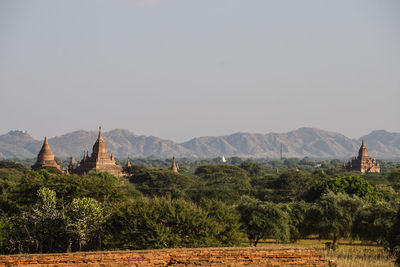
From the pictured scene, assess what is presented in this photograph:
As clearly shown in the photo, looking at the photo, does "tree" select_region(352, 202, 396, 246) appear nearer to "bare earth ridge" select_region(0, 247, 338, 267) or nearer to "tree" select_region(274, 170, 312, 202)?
"bare earth ridge" select_region(0, 247, 338, 267)

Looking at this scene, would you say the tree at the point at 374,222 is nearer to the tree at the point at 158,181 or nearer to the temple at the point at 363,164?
the tree at the point at 158,181

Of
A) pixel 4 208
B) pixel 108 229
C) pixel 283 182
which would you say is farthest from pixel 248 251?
pixel 283 182

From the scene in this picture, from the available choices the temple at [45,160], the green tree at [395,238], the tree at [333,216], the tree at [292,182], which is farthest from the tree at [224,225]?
the temple at [45,160]

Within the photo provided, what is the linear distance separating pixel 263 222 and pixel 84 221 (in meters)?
12.5

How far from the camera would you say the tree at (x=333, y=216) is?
108 feet

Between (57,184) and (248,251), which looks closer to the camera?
(248,251)

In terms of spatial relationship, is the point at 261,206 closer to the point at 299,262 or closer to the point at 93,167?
the point at 299,262

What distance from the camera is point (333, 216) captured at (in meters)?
33.2

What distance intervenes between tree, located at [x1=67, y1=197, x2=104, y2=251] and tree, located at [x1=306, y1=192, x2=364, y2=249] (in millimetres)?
14142

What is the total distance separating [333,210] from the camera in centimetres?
3309

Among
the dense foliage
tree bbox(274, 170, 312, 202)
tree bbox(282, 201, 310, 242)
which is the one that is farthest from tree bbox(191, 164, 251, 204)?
the dense foliage

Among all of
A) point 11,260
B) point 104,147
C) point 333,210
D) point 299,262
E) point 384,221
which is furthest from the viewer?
point 104,147

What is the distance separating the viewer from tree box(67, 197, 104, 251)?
2461 centimetres

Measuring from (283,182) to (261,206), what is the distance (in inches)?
1588
